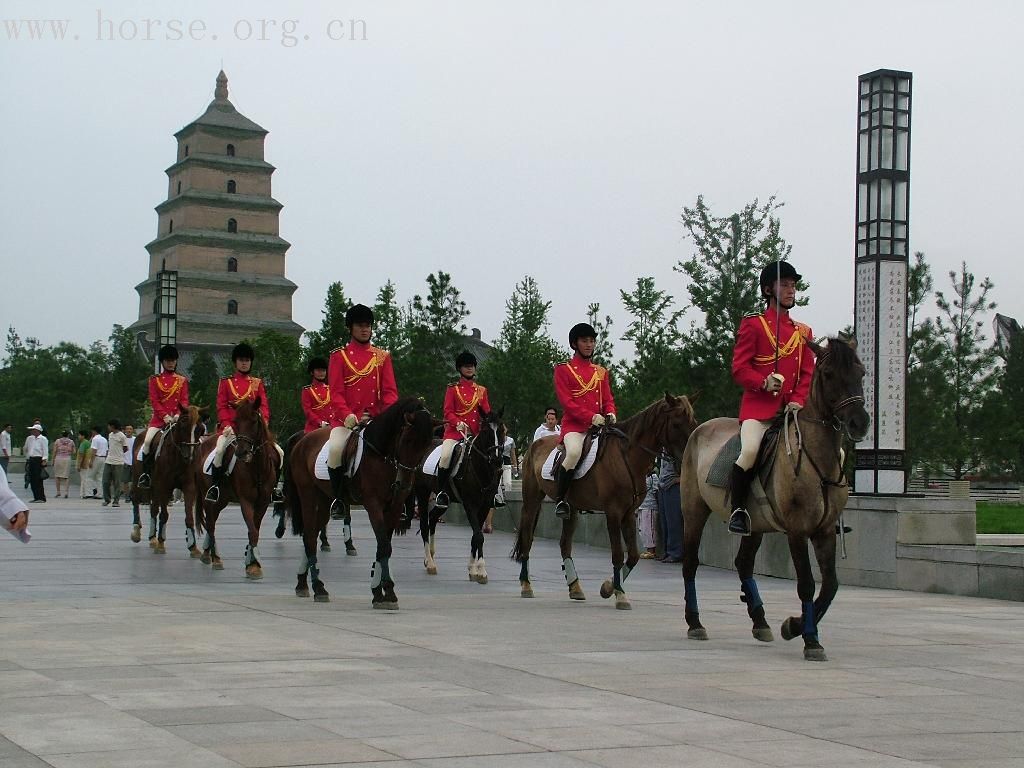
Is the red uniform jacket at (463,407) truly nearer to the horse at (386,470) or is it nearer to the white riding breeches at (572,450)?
the white riding breeches at (572,450)

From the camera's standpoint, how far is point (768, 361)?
12.1 m

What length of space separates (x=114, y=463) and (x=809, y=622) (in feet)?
101

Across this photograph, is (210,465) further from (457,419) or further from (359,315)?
(359,315)

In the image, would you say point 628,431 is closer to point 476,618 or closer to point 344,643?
point 476,618

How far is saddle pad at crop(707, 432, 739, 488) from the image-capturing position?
476 inches

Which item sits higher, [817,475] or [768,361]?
[768,361]

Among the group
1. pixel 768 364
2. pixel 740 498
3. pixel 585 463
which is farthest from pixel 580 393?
pixel 740 498

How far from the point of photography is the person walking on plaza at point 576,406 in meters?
15.5

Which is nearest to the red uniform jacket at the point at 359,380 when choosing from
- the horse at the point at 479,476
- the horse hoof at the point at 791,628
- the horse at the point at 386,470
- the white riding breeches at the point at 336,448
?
the white riding breeches at the point at 336,448

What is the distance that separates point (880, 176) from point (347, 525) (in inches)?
377

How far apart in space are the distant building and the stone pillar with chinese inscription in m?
101

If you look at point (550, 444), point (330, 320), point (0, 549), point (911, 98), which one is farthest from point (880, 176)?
point (330, 320)

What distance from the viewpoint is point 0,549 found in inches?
826

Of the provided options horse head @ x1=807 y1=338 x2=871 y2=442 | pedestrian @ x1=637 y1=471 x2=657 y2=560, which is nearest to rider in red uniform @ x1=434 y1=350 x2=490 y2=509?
pedestrian @ x1=637 y1=471 x2=657 y2=560
